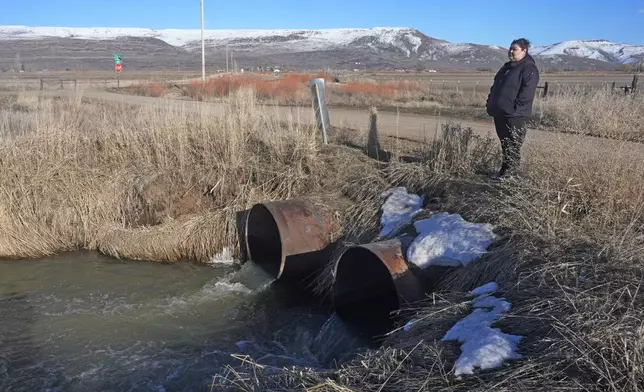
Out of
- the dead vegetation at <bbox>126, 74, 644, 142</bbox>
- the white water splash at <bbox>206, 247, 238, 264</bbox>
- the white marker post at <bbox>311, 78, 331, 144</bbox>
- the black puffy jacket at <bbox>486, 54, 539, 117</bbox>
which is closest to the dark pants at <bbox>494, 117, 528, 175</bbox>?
the black puffy jacket at <bbox>486, 54, 539, 117</bbox>

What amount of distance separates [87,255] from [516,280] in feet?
Answer: 20.8

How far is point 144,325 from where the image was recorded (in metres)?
6.04

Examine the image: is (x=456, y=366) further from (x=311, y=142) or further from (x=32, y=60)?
(x=32, y=60)

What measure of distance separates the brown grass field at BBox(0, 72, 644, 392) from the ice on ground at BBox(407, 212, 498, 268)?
0.16m

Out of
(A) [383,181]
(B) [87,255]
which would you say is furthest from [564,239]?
(B) [87,255]

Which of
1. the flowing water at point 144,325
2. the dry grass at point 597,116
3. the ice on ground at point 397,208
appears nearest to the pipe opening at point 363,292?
the flowing water at point 144,325

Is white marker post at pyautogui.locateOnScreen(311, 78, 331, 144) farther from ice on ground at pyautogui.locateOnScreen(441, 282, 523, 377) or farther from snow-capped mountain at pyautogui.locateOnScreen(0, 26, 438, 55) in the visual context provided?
snow-capped mountain at pyautogui.locateOnScreen(0, 26, 438, 55)

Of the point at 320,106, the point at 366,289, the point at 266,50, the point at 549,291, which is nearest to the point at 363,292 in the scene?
the point at 366,289

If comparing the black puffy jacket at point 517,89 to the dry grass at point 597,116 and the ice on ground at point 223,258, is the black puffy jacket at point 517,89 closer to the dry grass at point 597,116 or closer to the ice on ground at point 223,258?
the dry grass at point 597,116

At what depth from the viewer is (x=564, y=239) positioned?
4.50 metres

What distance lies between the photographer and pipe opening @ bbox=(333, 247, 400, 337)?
5.96 m

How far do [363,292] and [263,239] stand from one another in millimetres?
2245

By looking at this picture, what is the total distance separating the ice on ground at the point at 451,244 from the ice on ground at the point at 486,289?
22.4 inches

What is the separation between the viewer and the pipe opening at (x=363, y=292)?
19.6 feet
